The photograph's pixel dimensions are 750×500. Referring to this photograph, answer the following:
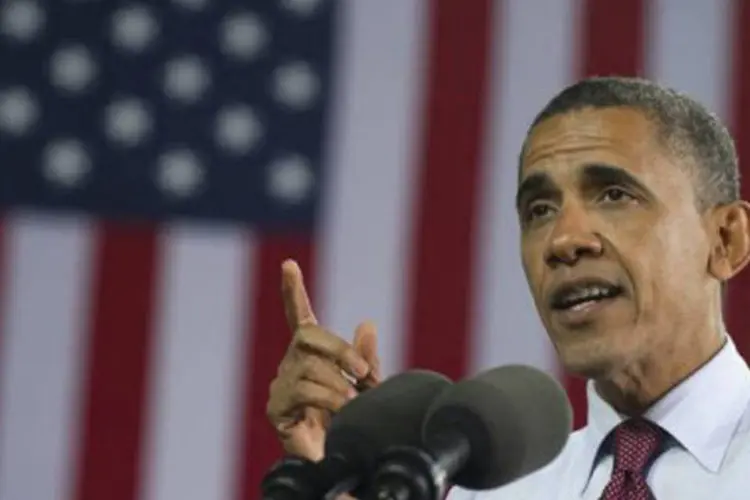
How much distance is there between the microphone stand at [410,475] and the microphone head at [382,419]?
6 centimetres

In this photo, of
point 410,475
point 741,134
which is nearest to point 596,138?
point 410,475

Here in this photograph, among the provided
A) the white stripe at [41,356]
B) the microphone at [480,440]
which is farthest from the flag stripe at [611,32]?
the microphone at [480,440]

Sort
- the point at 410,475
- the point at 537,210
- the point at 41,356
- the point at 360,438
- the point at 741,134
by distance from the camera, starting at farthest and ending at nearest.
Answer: the point at 741,134, the point at 41,356, the point at 537,210, the point at 360,438, the point at 410,475

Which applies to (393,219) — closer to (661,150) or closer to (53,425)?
(53,425)

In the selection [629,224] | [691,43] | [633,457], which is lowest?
[633,457]

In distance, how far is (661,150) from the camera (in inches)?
55.9

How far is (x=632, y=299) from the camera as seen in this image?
1.36m

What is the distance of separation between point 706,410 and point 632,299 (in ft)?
0.42

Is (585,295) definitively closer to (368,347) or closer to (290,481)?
(368,347)

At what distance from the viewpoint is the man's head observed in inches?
53.4

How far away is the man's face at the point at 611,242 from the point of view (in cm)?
135

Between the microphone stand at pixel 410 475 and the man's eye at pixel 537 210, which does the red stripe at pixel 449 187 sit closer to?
the man's eye at pixel 537 210

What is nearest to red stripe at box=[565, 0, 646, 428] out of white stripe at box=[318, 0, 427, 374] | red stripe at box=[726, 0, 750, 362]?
red stripe at box=[726, 0, 750, 362]

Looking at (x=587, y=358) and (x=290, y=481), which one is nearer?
(x=290, y=481)
